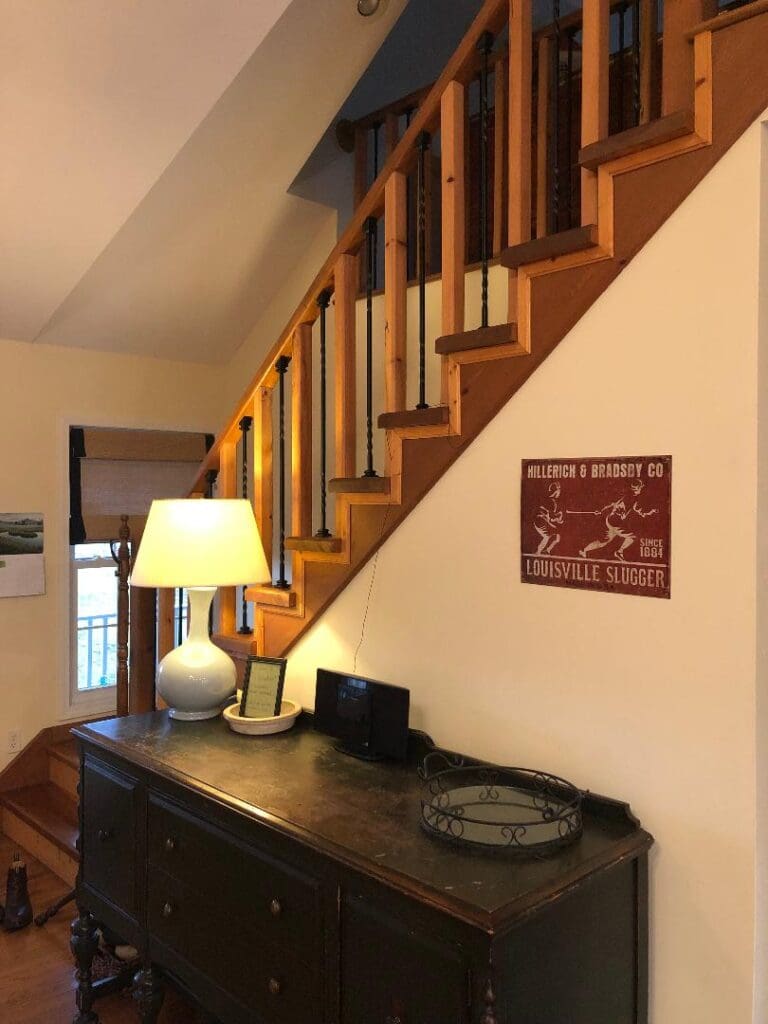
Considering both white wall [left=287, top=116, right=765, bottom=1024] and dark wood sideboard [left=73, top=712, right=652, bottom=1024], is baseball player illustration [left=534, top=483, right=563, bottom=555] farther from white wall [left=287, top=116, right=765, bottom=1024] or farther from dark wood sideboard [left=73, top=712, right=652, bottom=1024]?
dark wood sideboard [left=73, top=712, right=652, bottom=1024]

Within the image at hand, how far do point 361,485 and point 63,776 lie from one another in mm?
2327

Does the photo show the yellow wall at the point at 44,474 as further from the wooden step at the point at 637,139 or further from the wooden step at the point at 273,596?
the wooden step at the point at 637,139

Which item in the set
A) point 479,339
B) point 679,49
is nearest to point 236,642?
point 479,339

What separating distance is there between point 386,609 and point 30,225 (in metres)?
1.99

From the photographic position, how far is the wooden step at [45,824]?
3.24 meters

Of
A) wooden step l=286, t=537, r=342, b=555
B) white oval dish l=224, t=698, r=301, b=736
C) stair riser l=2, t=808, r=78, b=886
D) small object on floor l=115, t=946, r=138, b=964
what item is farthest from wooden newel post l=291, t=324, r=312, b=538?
stair riser l=2, t=808, r=78, b=886

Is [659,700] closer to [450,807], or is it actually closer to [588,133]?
[450,807]

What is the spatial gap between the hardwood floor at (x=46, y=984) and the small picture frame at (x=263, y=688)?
0.96 m

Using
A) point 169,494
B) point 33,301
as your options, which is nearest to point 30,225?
point 33,301

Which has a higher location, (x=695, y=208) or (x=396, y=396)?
(x=695, y=208)

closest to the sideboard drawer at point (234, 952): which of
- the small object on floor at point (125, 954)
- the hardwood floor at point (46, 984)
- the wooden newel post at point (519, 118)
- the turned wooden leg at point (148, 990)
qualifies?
the turned wooden leg at point (148, 990)

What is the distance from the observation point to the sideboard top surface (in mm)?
1397

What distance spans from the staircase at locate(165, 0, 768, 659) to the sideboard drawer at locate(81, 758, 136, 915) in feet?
2.02

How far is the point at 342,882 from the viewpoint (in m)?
1.54
